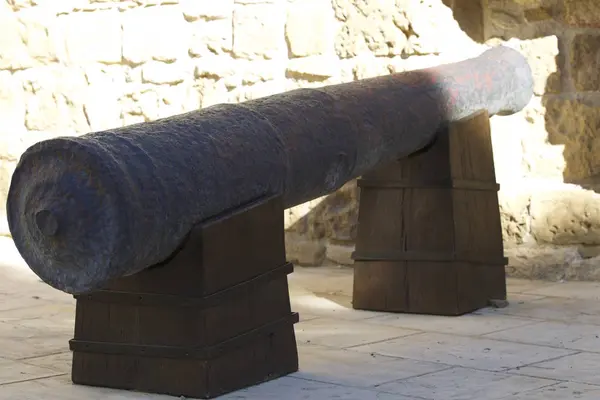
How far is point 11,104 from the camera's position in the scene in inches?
297

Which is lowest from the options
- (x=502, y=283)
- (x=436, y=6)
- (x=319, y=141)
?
(x=502, y=283)

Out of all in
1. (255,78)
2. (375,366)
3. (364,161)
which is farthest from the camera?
(255,78)

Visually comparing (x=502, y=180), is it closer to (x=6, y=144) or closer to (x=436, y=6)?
(x=436, y=6)

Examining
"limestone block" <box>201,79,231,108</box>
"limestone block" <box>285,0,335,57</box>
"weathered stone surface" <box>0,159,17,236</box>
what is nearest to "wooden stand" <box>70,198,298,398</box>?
"limestone block" <box>285,0,335,57</box>

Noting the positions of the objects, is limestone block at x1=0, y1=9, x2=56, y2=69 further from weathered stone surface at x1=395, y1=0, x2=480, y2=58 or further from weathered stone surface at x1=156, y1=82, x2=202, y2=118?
weathered stone surface at x1=395, y1=0, x2=480, y2=58

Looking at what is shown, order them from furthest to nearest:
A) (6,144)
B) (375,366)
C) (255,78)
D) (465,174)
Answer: (6,144) < (255,78) < (465,174) < (375,366)

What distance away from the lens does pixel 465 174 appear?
15.7 ft

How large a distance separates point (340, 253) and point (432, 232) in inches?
58.3

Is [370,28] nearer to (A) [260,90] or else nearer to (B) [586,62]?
(A) [260,90]

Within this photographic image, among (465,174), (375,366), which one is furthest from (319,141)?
(465,174)

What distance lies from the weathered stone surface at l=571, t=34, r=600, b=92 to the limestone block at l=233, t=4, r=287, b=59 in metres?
1.63

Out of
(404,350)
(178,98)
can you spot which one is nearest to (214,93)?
(178,98)

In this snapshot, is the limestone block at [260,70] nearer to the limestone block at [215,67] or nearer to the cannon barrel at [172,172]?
the limestone block at [215,67]

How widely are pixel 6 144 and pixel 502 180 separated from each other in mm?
3422
